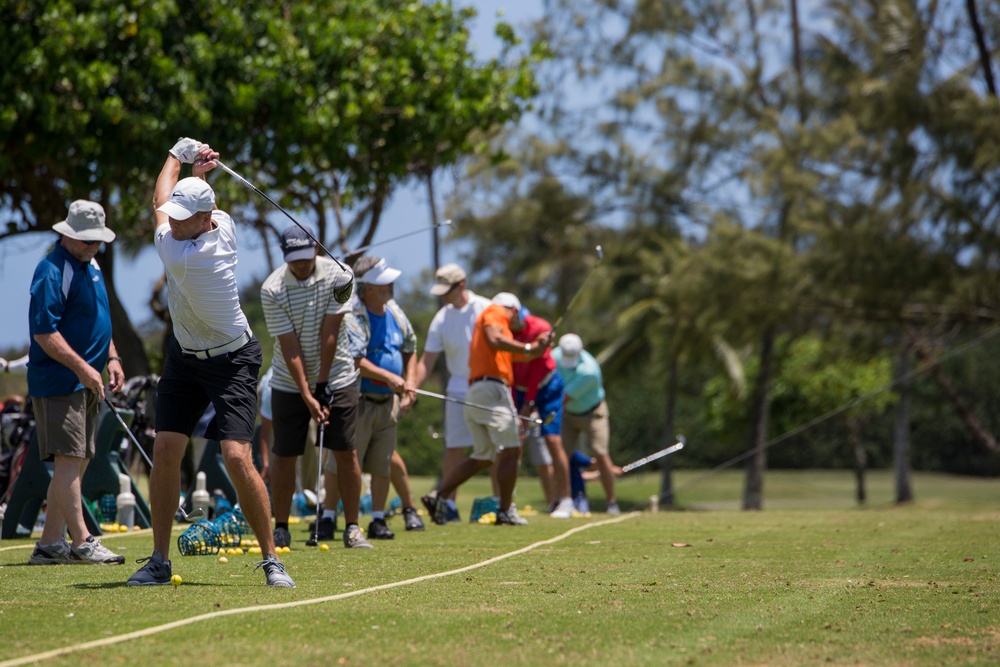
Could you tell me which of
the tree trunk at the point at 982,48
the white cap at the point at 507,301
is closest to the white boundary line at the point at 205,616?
the white cap at the point at 507,301

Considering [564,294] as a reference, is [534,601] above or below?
below

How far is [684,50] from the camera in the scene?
25.5 m

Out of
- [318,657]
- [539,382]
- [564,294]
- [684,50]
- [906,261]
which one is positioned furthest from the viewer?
[564,294]

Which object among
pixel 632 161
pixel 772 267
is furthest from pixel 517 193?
pixel 772 267

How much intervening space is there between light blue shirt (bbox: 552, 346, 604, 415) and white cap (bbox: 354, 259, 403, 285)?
374 cm

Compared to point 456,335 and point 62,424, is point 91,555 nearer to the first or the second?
point 62,424

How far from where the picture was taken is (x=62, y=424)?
6375 mm

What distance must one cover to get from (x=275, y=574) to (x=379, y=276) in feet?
11.0

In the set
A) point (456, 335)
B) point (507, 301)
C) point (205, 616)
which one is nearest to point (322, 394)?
point (507, 301)

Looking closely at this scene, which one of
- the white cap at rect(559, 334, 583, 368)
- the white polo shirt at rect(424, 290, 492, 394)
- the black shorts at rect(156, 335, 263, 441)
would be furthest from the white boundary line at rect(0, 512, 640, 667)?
the white cap at rect(559, 334, 583, 368)

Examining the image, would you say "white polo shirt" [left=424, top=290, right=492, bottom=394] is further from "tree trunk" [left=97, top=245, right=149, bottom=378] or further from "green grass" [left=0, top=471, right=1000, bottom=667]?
"tree trunk" [left=97, top=245, right=149, bottom=378]

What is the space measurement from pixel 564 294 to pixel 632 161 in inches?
177

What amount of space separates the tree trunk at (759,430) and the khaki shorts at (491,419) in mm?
13183

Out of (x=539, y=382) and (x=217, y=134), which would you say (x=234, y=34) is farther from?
(x=539, y=382)
